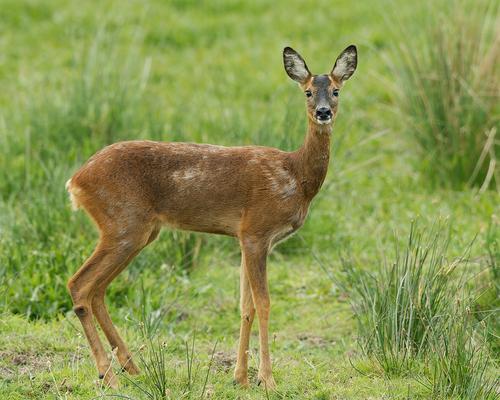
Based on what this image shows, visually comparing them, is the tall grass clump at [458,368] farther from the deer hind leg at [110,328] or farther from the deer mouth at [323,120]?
the deer hind leg at [110,328]

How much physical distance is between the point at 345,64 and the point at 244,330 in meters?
1.81

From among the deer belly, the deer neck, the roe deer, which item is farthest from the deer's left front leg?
the deer neck

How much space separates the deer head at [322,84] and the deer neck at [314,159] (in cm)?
9

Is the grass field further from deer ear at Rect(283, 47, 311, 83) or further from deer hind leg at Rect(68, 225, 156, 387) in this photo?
deer ear at Rect(283, 47, 311, 83)

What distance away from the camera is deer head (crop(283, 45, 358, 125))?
675cm

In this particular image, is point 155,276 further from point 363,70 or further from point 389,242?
point 363,70

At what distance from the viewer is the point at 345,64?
282 inches

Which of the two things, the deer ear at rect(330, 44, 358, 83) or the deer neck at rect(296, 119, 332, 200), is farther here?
the deer ear at rect(330, 44, 358, 83)

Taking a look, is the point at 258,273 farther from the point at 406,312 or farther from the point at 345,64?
the point at 345,64

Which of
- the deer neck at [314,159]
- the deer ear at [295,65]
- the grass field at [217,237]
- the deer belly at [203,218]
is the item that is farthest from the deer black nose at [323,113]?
the grass field at [217,237]

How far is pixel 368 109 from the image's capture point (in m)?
13.3

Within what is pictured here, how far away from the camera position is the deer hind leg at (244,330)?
22.1 feet

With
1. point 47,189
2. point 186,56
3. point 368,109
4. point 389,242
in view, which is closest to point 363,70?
point 368,109

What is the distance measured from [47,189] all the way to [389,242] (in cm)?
301
